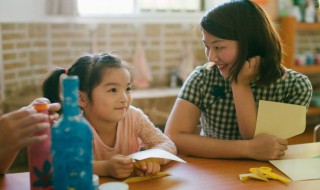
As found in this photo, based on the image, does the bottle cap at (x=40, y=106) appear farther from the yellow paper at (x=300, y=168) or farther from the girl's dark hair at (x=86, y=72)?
the yellow paper at (x=300, y=168)

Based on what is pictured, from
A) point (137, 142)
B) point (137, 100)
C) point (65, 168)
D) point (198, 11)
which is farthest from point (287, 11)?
point (65, 168)

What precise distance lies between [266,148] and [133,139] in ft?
1.48

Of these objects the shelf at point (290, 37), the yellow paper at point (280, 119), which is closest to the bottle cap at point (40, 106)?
the yellow paper at point (280, 119)

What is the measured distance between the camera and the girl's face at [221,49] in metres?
1.45

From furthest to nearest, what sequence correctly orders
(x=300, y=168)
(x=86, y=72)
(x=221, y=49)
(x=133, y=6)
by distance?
(x=133, y=6), (x=221, y=49), (x=86, y=72), (x=300, y=168)

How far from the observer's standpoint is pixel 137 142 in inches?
57.1

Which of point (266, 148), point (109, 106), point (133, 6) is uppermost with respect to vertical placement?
point (133, 6)

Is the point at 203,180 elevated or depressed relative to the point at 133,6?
depressed

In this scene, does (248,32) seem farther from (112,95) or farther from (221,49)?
(112,95)

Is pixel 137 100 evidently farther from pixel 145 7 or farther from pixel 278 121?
pixel 278 121

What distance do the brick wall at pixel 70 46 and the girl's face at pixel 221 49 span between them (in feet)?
4.48

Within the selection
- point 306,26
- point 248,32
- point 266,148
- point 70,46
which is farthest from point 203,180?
point 306,26

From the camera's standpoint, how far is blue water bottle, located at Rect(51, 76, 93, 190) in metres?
0.78

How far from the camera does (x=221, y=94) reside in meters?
1.63
